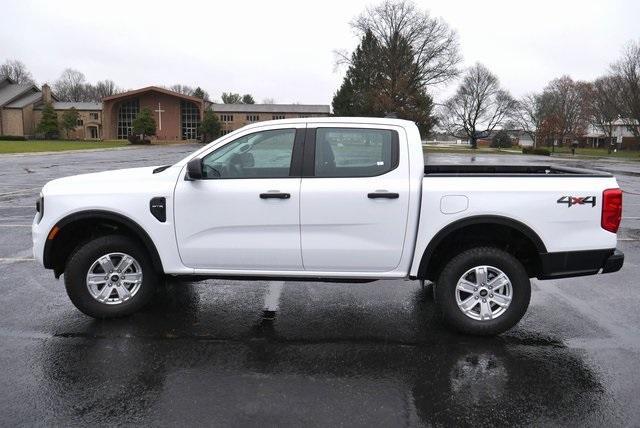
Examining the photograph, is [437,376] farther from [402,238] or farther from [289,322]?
[289,322]

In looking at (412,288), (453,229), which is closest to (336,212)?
(453,229)

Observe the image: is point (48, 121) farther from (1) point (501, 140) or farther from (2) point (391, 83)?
(1) point (501, 140)

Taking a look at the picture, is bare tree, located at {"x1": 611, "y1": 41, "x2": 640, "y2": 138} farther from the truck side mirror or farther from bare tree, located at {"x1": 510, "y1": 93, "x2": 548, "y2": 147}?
the truck side mirror

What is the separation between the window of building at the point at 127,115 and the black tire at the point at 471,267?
9110 cm

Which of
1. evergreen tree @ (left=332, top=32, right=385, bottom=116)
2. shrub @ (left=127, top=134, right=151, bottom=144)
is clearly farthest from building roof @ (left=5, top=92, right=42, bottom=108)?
evergreen tree @ (left=332, top=32, right=385, bottom=116)

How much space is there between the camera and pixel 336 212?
455 cm

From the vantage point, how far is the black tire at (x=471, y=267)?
451cm

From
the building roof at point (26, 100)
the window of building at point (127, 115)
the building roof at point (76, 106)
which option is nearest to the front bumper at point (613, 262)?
the building roof at point (26, 100)

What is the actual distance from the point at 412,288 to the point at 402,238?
1.79 metres

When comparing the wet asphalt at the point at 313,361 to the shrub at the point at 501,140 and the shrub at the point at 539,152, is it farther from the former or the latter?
the shrub at the point at 501,140

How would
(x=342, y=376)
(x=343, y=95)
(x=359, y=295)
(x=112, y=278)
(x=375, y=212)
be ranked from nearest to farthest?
1. (x=342, y=376)
2. (x=375, y=212)
3. (x=112, y=278)
4. (x=359, y=295)
5. (x=343, y=95)

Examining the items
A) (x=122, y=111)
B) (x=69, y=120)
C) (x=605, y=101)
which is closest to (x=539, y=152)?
(x=605, y=101)

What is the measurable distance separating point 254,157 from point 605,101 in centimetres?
6871

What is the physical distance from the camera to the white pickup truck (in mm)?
4465
